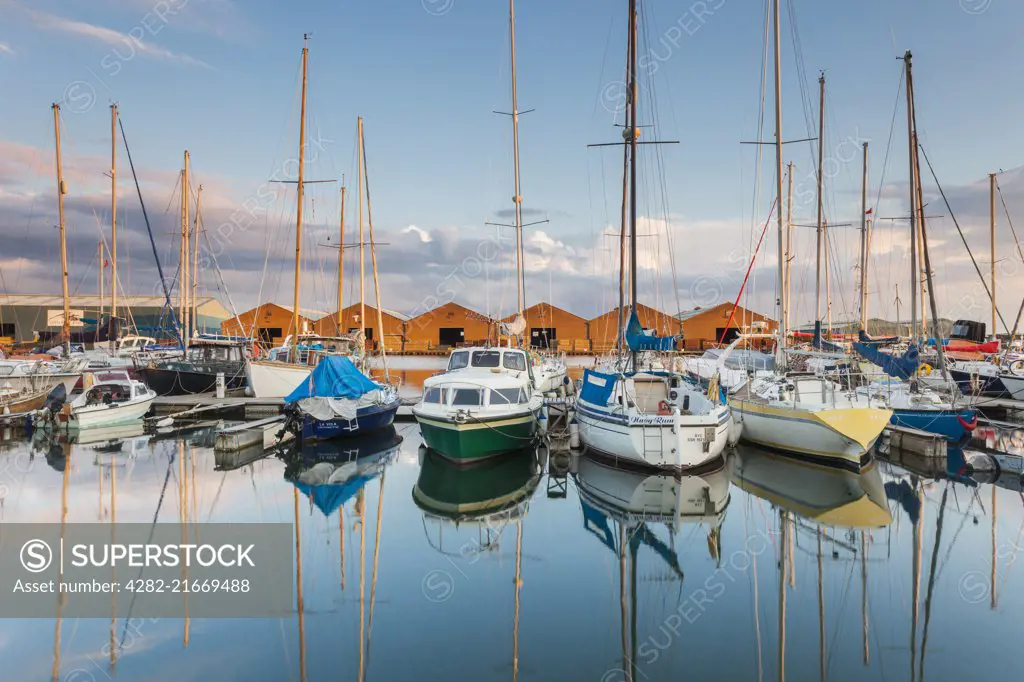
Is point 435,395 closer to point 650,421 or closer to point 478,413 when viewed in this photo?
point 478,413

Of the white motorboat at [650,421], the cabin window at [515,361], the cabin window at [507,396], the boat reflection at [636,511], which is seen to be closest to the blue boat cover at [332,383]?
the cabin window at [515,361]

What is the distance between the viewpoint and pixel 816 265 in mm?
31062

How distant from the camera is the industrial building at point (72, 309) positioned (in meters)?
63.2

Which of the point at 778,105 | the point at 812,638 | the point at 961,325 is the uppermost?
the point at 778,105

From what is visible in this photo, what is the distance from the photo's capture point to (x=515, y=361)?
2220 cm

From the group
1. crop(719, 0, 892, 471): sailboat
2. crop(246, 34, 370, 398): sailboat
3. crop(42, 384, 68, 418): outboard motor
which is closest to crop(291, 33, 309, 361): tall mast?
crop(246, 34, 370, 398): sailboat

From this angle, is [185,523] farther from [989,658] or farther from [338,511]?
[989,658]

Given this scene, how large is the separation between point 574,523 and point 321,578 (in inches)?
220

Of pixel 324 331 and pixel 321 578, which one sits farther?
pixel 324 331

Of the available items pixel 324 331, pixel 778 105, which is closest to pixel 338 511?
pixel 778 105

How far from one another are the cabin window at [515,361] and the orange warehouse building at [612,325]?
47.1 m

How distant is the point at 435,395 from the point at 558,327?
5543cm

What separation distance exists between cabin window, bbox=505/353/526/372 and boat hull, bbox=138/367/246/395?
718 inches

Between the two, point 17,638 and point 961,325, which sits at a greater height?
point 961,325
